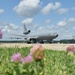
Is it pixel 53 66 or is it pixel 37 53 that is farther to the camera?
pixel 53 66

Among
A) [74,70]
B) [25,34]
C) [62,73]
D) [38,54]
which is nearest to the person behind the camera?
[38,54]

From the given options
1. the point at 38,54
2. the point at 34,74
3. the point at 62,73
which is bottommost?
the point at 62,73

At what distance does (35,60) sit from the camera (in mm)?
1398

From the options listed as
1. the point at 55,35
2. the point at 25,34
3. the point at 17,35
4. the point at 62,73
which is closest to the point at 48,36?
the point at 55,35

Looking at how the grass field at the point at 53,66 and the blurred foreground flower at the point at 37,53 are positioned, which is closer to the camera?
the blurred foreground flower at the point at 37,53

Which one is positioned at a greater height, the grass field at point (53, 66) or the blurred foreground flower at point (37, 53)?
the blurred foreground flower at point (37, 53)

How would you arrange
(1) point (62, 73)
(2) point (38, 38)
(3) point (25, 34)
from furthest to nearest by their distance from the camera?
1. (3) point (25, 34)
2. (2) point (38, 38)
3. (1) point (62, 73)

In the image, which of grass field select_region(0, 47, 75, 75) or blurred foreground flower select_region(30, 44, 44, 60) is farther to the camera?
grass field select_region(0, 47, 75, 75)

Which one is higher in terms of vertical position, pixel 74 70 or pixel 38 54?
pixel 38 54

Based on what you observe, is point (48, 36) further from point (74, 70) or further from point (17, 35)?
point (74, 70)

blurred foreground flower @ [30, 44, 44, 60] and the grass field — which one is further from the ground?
blurred foreground flower @ [30, 44, 44, 60]

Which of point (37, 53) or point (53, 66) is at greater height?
point (37, 53)

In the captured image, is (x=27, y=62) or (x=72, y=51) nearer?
(x=27, y=62)

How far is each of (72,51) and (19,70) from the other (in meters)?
0.69
